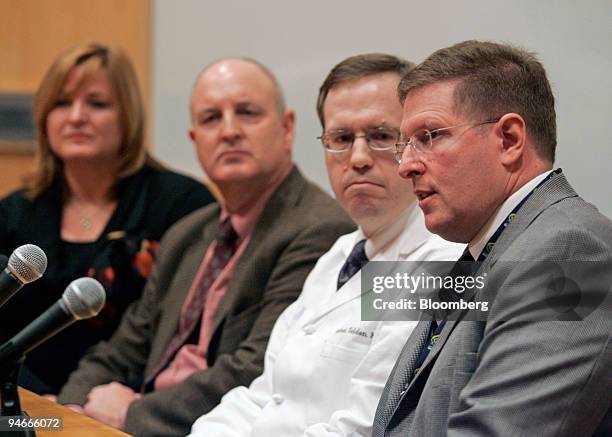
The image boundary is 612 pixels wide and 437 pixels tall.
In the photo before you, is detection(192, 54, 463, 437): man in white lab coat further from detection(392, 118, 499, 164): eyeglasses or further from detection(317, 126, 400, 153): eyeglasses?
detection(392, 118, 499, 164): eyeglasses

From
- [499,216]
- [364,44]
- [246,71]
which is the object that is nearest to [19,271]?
[499,216]

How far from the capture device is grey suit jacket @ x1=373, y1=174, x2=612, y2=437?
1.39m

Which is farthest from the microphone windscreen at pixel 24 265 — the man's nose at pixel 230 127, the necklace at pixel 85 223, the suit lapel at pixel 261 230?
the necklace at pixel 85 223

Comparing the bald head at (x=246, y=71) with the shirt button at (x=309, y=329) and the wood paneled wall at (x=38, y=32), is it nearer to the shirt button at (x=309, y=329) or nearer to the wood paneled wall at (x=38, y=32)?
the shirt button at (x=309, y=329)

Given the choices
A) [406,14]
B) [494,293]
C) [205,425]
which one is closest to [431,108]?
[494,293]

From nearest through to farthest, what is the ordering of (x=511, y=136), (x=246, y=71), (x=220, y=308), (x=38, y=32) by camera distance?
(x=511, y=136) < (x=220, y=308) < (x=246, y=71) < (x=38, y=32)

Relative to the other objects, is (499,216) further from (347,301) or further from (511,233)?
(347,301)

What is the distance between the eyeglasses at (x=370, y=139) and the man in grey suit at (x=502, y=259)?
363mm

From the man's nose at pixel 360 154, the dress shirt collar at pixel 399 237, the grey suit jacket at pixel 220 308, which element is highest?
the man's nose at pixel 360 154

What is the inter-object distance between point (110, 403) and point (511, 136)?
5.37 feet

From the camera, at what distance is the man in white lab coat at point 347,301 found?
76.1 inches

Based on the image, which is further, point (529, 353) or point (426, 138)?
point (426, 138)

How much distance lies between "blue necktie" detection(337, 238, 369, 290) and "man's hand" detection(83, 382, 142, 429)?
87cm

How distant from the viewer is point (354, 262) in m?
2.22
